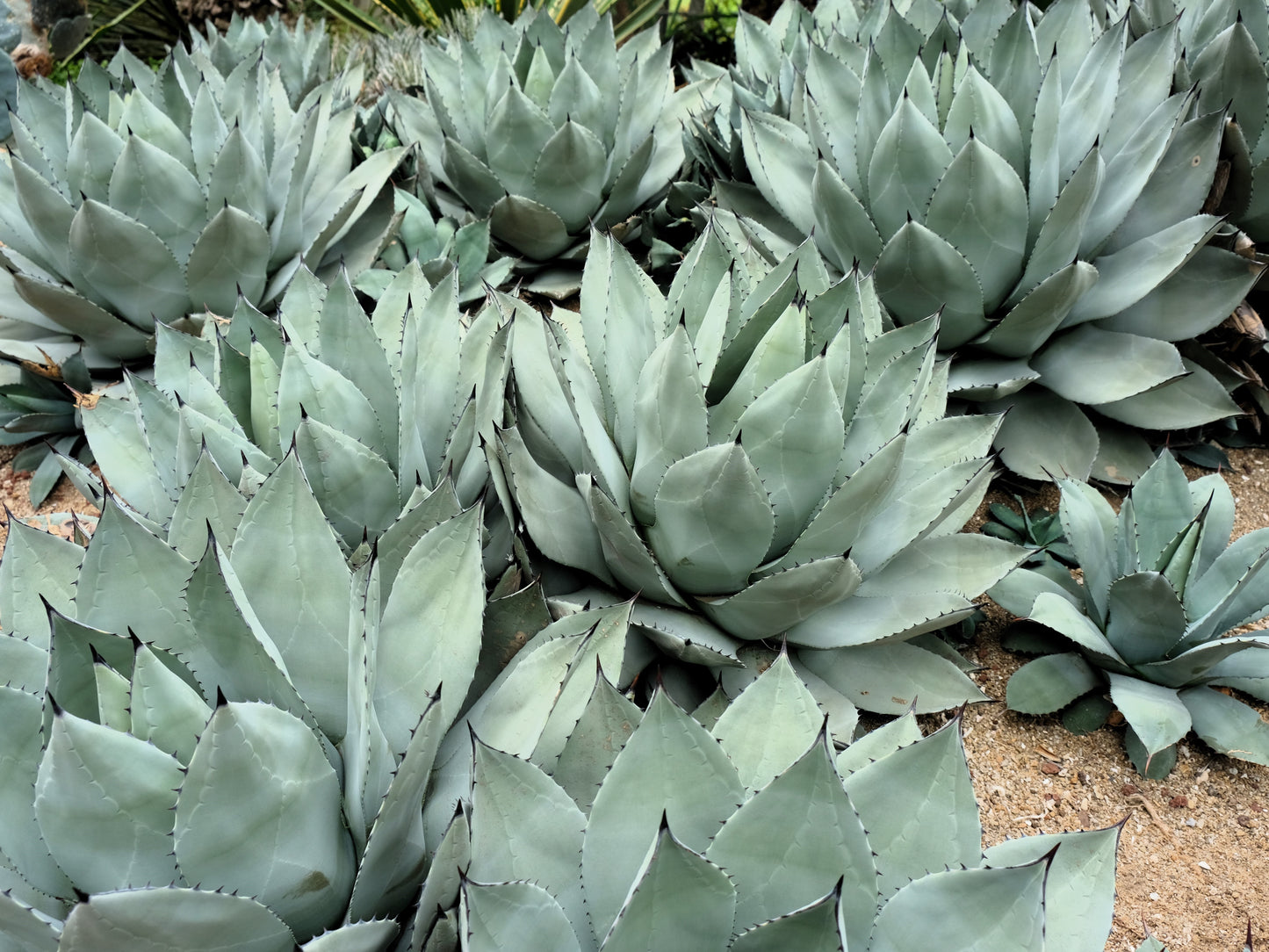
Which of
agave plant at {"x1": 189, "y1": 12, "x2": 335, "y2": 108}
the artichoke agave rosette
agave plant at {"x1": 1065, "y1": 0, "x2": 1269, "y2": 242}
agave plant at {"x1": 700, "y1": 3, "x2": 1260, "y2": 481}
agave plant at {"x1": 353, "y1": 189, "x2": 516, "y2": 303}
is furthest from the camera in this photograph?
agave plant at {"x1": 189, "y1": 12, "x2": 335, "y2": 108}

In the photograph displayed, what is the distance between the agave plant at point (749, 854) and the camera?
90 cm

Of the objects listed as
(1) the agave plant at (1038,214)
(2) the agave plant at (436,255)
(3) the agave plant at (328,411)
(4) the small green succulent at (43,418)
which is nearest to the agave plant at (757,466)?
(3) the agave plant at (328,411)

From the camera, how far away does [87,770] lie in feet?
3.11

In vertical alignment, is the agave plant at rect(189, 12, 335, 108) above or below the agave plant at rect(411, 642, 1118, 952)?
above

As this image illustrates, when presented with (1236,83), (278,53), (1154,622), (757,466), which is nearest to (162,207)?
(278,53)

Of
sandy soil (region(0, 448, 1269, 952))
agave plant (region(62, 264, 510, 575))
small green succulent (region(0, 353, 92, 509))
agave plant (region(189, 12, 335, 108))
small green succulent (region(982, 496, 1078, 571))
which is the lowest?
sandy soil (region(0, 448, 1269, 952))

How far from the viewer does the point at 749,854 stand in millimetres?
964

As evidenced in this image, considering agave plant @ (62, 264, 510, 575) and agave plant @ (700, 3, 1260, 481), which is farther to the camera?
agave plant @ (700, 3, 1260, 481)

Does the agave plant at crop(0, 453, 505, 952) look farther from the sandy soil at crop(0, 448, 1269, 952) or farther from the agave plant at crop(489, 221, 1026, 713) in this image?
the sandy soil at crop(0, 448, 1269, 952)

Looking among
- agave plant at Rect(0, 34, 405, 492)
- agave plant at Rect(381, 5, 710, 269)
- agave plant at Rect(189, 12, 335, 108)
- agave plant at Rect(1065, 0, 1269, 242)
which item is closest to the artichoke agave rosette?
agave plant at Rect(0, 34, 405, 492)

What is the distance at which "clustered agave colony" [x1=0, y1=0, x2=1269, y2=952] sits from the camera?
100 centimetres

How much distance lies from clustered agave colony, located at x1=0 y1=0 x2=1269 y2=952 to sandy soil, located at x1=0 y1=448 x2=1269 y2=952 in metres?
0.07

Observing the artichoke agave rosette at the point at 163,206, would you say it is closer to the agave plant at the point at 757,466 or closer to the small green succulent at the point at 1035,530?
the agave plant at the point at 757,466

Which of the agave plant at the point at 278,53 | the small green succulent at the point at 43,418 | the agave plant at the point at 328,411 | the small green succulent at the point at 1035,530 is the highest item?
the agave plant at the point at 278,53
